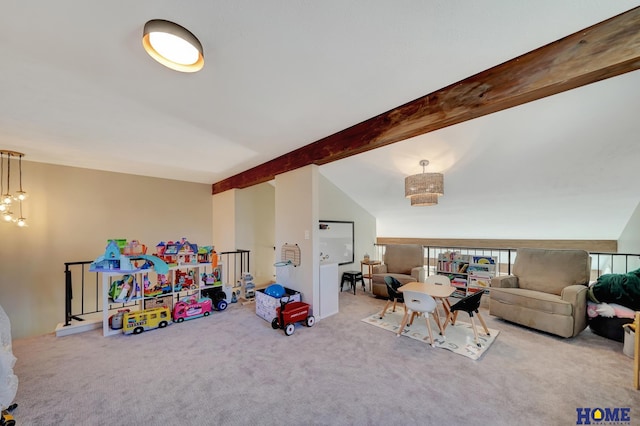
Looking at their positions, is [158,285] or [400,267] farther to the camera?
[400,267]

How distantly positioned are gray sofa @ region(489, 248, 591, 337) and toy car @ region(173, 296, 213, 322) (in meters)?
4.50

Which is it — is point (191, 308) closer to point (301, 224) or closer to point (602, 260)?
point (301, 224)

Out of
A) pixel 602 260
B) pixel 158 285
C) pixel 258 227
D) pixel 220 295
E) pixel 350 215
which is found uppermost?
pixel 350 215

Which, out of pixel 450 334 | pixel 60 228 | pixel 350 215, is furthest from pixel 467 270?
pixel 60 228

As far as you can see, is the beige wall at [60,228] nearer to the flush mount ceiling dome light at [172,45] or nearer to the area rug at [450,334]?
the flush mount ceiling dome light at [172,45]

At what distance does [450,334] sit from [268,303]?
2559mm

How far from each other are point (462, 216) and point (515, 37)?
455 centimetres

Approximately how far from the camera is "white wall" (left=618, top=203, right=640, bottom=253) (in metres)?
3.85

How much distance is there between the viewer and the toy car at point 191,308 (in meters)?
3.50

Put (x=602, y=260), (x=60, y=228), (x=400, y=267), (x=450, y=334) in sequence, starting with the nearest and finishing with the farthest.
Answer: (x=450, y=334), (x=60, y=228), (x=400, y=267), (x=602, y=260)

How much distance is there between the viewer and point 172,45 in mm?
1418

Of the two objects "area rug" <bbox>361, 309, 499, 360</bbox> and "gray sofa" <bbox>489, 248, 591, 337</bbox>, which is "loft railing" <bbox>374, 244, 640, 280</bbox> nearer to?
"gray sofa" <bbox>489, 248, 591, 337</bbox>

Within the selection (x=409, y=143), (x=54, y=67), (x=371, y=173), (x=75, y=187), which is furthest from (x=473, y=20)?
(x=75, y=187)

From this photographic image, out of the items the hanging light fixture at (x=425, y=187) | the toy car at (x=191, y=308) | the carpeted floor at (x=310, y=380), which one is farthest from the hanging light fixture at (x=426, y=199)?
the toy car at (x=191, y=308)
